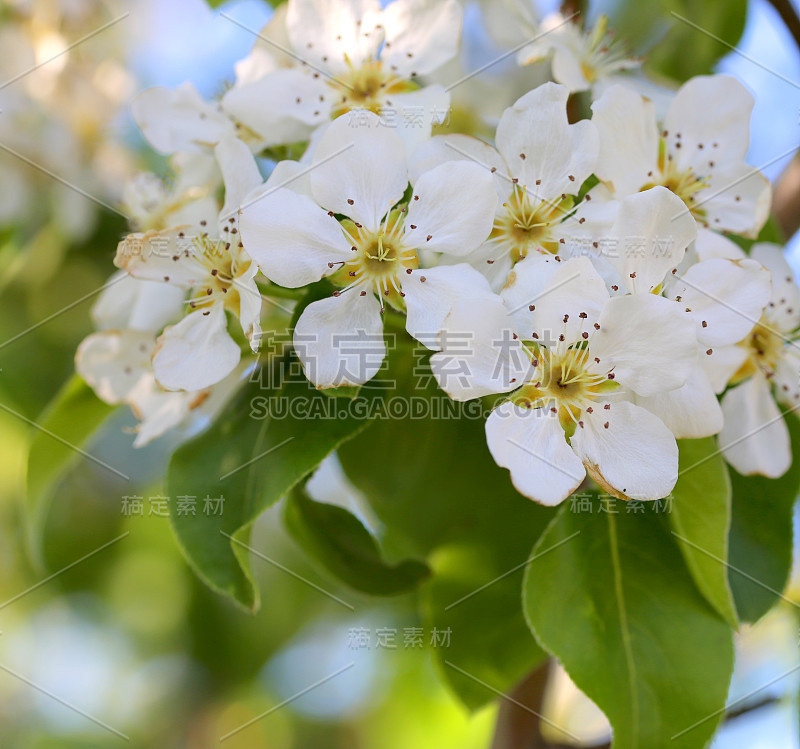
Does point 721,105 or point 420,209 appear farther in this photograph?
point 721,105

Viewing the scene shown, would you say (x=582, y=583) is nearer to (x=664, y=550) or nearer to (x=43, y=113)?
(x=664, y=550)

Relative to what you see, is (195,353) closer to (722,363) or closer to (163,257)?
(163,257)

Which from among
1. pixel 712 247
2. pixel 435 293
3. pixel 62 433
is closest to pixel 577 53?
pixel 712 247

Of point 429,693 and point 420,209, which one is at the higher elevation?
point 420,209

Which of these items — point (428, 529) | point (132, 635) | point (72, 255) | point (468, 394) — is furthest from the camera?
point (132, 635)

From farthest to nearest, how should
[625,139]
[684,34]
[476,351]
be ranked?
[684,34], [625,139], [476,351]

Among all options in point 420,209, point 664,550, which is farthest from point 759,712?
point 420,209
